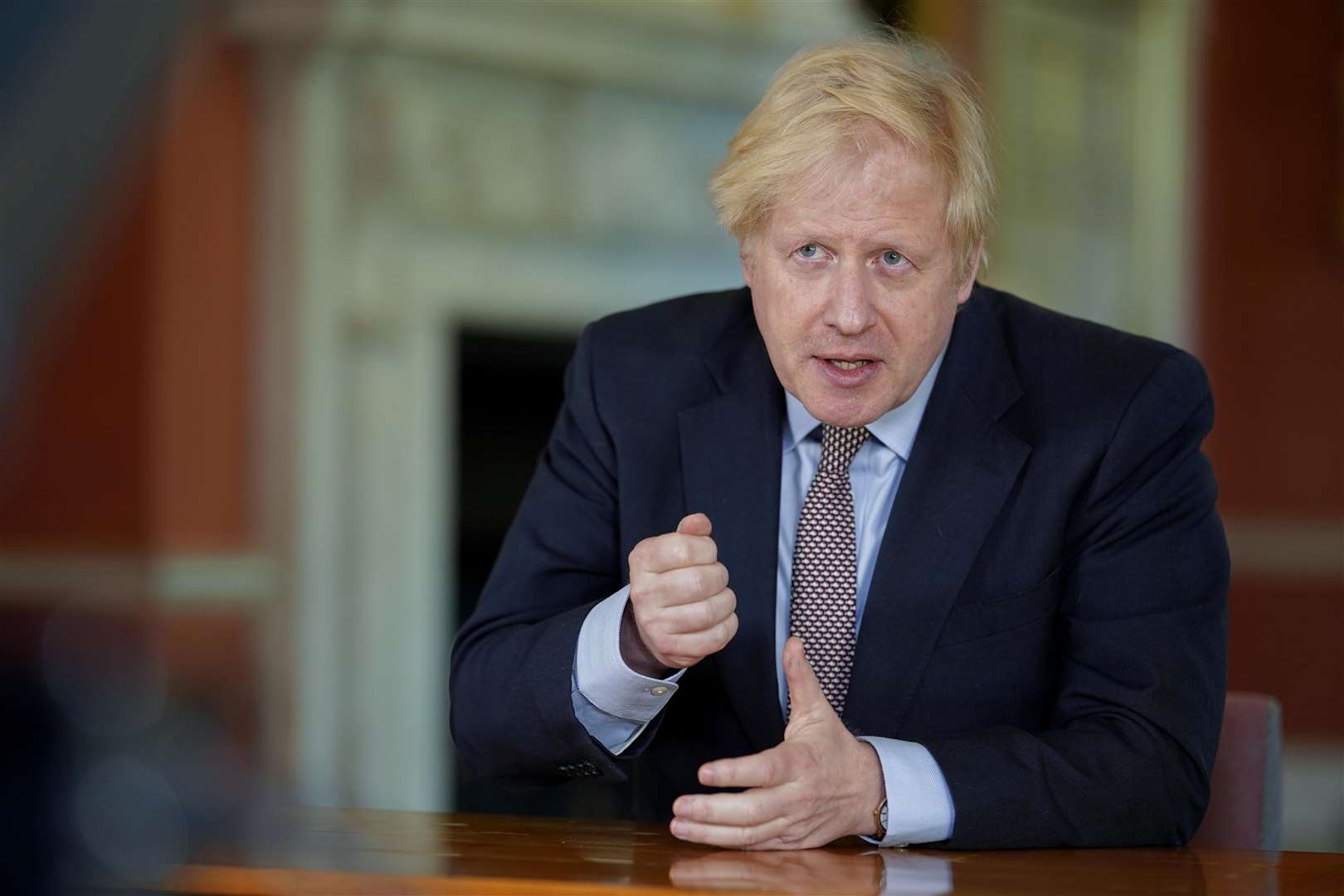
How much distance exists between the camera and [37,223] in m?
0.41

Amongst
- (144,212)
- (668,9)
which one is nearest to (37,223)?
(144,212)

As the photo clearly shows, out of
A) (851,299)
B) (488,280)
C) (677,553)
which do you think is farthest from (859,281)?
(488,280)

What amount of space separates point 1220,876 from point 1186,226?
15.5 feet

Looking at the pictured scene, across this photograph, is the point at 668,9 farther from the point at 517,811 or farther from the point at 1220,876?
the point at 1220,876

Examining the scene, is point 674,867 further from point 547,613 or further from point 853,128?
point 853,128

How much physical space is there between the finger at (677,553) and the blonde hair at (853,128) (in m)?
0.40

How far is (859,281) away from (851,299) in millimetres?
21

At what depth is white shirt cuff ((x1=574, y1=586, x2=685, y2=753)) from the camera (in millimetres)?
1447

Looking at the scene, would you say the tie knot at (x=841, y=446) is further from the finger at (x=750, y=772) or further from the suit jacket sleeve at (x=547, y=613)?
the finger at (x=750, y=772)

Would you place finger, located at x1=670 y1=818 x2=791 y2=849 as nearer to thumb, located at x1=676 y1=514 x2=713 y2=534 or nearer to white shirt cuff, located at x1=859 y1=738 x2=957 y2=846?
white shirt cuff, located at x1=859 y1=738 x2=957 y2=846

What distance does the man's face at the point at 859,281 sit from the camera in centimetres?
154

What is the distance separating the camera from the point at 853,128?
1548 millimetres

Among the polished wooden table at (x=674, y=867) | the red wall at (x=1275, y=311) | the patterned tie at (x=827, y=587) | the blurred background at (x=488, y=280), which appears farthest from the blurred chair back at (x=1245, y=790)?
the red wall at (x=1275, y=311)

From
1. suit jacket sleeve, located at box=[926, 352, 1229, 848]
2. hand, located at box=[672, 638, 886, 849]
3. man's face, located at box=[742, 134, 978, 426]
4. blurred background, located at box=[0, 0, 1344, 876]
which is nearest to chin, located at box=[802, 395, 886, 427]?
man's face, located at box=[742, 134, 978, 426]
